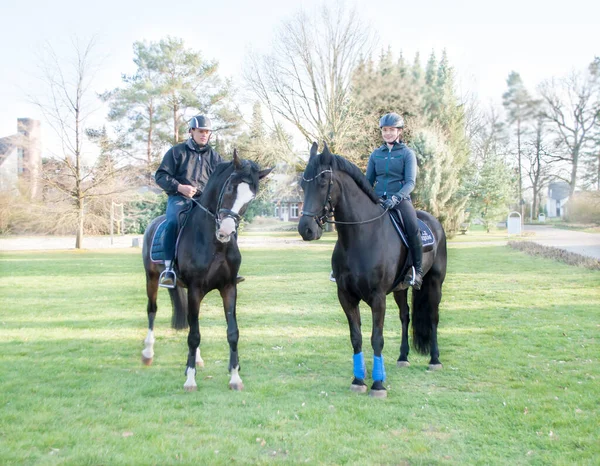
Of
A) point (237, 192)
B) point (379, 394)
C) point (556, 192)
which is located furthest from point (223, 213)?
point (556, 192)

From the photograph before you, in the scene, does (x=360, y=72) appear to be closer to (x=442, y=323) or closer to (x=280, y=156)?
(x=280, y=156)

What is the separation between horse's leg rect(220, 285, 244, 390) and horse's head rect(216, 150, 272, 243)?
2.74 feet

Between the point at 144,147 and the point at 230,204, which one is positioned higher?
the point at 144,147

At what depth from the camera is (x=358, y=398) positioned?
525cm

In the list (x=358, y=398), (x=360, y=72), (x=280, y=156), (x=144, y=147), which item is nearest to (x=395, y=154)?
(x=358, y=398)

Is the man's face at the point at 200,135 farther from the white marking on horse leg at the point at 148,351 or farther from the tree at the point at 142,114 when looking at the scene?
the tree at the point at 142,114

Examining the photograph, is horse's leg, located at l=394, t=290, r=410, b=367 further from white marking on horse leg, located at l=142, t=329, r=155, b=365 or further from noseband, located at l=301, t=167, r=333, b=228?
white marking on horse leg, located at l=142, t=329, r=155, b=365

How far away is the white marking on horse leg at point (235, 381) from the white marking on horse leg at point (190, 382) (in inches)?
15.6

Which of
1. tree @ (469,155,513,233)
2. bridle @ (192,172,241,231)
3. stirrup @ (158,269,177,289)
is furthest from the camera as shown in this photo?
tree @ (469,155,513,233)

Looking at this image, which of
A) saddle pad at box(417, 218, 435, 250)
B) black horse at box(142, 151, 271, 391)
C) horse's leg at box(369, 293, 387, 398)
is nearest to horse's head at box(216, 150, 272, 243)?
black horse at box(142, 151, 271, 391)

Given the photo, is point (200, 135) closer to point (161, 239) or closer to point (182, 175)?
point (182, 175)

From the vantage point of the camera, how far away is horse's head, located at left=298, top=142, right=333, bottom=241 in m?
A: 4.90

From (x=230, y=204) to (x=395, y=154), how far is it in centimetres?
210

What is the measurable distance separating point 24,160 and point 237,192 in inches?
1454
